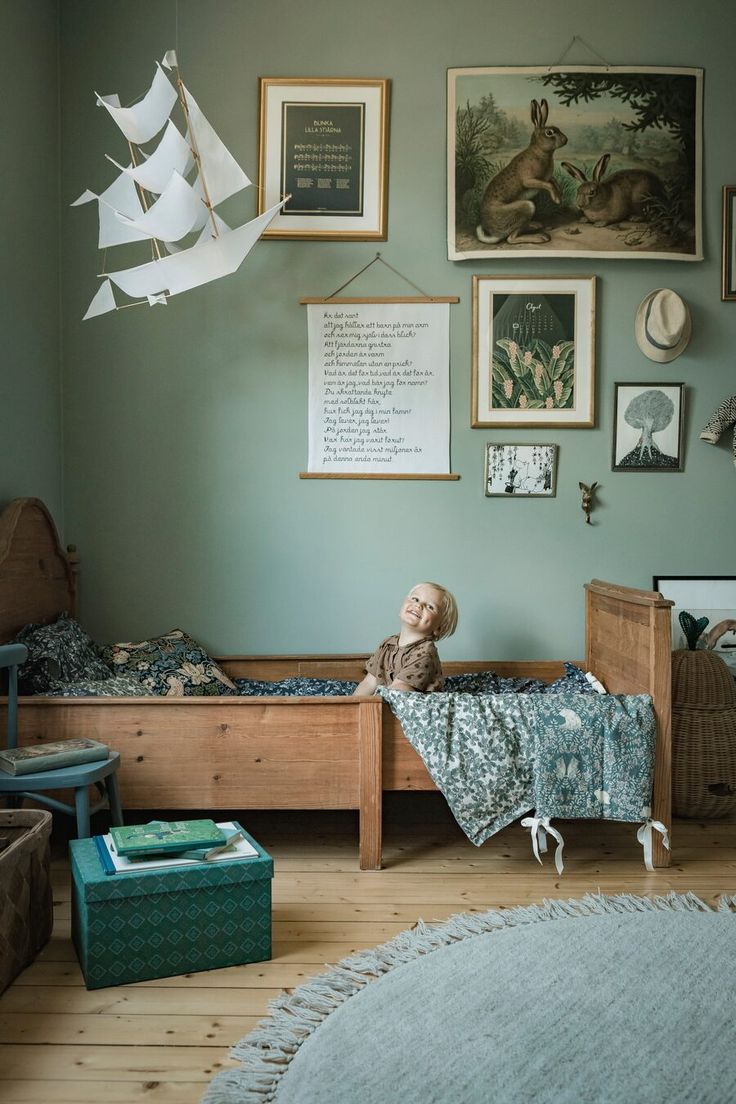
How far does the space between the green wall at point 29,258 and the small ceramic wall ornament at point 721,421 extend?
2572mm

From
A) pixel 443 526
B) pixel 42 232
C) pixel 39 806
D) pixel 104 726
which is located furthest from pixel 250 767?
pixel 42 232

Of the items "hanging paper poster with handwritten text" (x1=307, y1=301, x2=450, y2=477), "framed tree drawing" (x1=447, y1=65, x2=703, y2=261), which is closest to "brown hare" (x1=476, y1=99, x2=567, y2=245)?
"framed tree drawing" (x1=447, y1=65, x2=703, y2=261)

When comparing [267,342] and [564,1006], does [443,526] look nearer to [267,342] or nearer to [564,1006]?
[267,342]

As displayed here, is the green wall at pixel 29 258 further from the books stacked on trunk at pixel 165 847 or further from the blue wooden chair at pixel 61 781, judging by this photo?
the books stacked on trunk at pixel 165 847

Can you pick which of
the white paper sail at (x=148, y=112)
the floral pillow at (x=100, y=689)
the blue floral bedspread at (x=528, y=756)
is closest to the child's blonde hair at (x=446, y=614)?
the blue floral bedspread at (x=528, y=756)

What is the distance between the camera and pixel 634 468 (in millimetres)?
3705

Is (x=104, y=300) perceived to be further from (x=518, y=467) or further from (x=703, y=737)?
(x=703, y=737)

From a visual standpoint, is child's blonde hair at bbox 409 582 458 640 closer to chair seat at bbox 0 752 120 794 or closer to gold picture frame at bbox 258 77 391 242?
chair seat at bbox 0 752 120 794

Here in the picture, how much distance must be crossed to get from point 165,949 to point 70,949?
0.94ft

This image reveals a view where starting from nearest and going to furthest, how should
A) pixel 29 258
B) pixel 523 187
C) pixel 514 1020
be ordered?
pixel 514 1020 < pixel 29 258 < pixel 523 187

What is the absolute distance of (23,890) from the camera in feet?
6.70

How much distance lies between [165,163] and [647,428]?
6.81 ft

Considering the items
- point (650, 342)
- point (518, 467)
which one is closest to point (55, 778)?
point (518, 467)

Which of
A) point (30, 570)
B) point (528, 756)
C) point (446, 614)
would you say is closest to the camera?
point (528, 756)
